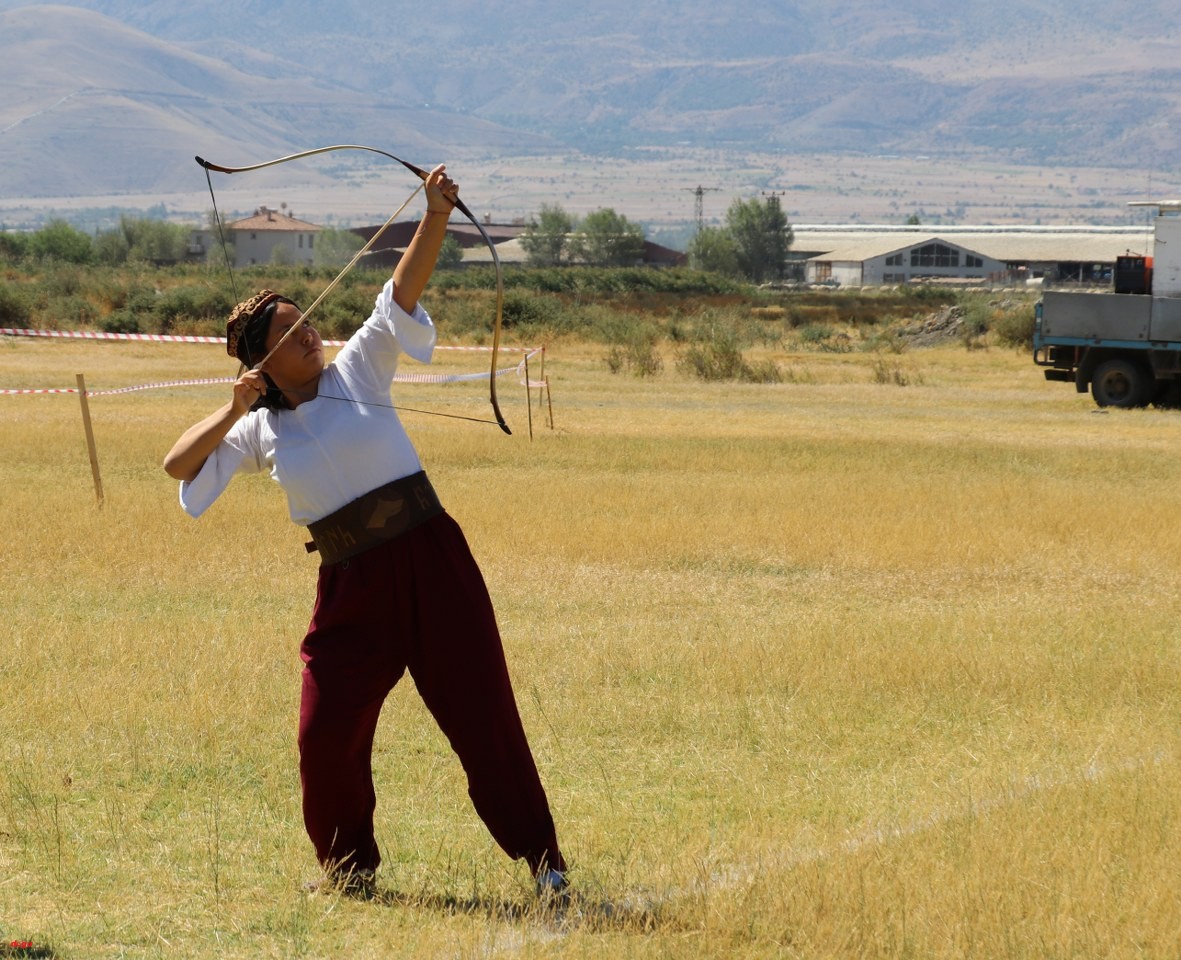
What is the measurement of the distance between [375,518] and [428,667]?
485 mm

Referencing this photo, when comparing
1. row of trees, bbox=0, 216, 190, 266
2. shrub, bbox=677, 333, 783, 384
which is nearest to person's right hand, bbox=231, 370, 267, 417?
shrub, bbox=677, 333, 783, 384

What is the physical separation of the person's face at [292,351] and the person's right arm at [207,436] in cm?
9

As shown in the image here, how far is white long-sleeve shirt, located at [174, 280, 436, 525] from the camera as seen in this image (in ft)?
16.2

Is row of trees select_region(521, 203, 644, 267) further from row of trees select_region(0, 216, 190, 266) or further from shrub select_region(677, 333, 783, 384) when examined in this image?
shrub select_region(677, 333, 783, 384)

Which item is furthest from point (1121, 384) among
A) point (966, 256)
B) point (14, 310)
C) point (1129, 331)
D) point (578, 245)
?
point (578, 245)

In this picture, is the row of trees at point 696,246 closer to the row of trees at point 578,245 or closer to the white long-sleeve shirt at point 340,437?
the row of trees at point 578,245

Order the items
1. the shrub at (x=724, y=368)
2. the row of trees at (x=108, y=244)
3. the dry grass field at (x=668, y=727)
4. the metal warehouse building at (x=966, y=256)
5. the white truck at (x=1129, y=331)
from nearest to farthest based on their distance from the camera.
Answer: the dry grass field at (x=668, y=727)
the white truck at (x=1129, y=331)
the shrub at (x=724, y=368)
the row of trees at (x=108, y=244)
the metal warehouse building at (x=966, y=256)

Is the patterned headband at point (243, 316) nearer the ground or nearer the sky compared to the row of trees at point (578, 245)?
nearer the ground

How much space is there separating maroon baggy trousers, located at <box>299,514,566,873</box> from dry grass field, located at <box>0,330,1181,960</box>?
0.38 m

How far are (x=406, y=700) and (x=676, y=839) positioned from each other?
2.49 metres

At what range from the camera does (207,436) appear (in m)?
4.89

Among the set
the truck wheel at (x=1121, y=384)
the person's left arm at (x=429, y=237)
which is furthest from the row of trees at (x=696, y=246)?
the person's left arm at (x=429, y=237)

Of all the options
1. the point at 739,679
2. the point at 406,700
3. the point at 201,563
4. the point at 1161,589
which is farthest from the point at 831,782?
the point at 201,563

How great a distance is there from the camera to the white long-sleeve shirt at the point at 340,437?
493 centimetres
